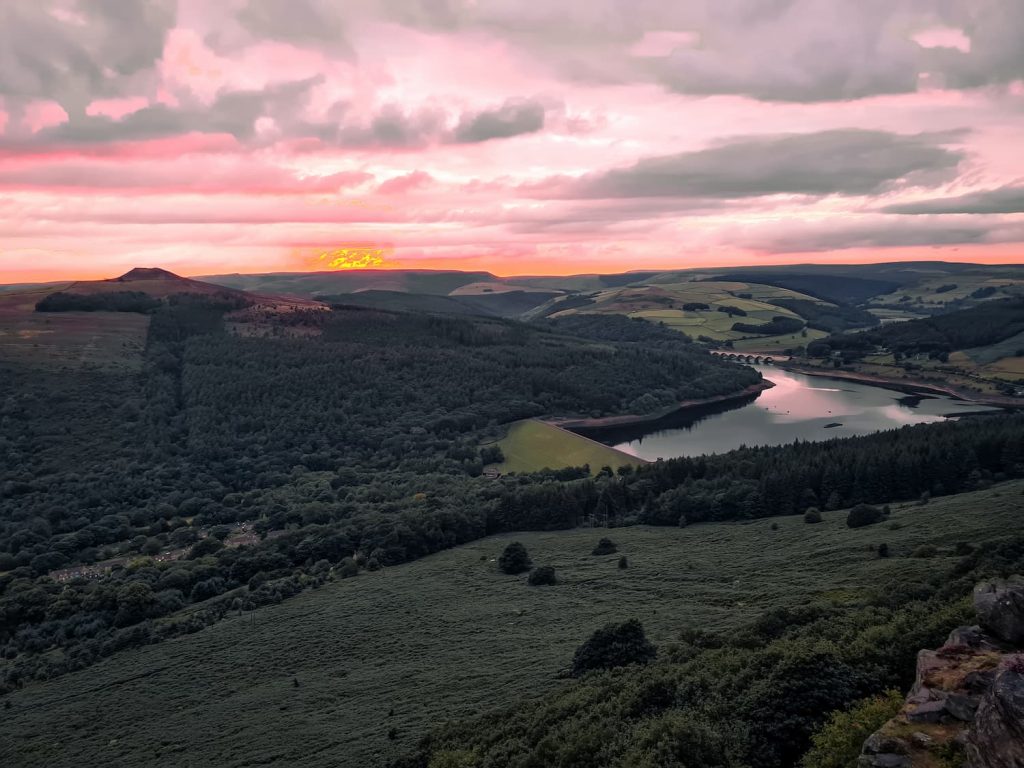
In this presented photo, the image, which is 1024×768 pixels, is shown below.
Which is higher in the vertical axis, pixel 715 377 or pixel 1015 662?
pixel 1015 662

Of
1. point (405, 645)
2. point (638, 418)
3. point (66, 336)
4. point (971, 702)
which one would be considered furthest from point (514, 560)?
point (66, 336)

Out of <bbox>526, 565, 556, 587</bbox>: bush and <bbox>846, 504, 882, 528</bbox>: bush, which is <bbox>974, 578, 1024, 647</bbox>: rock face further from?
<bbox>846, 504, 882, 528</bbox>: bush

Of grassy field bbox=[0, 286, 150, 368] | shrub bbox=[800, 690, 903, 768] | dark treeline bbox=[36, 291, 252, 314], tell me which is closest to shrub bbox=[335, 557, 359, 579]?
shrub bbox=[800, 690, 903, 768]

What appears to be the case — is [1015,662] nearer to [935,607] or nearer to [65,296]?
[935,607]

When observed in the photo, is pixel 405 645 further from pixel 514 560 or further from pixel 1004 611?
pixel 1004 611

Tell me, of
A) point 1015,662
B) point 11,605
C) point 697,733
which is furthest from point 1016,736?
point 11,605
